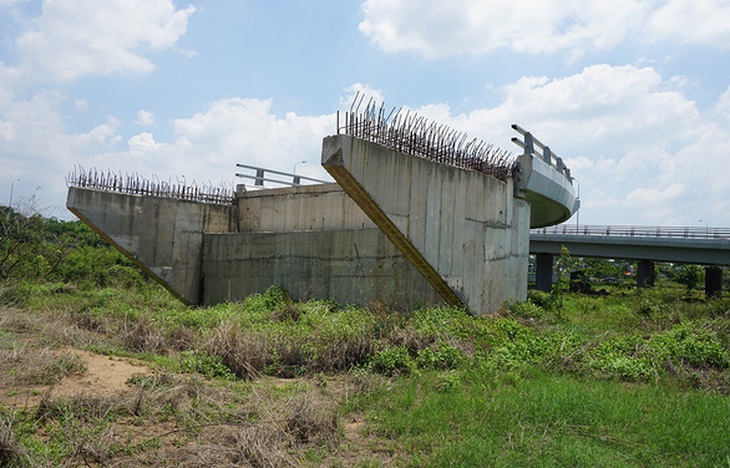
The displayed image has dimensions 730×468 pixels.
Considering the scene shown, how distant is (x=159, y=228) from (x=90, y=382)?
8.83 meters

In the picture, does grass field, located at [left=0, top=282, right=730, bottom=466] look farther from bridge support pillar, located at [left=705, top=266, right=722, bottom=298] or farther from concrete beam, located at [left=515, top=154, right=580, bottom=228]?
bridge support pillar, located at [left=705, top=266, right=722, bottom=298]

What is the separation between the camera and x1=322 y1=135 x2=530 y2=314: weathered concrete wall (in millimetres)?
8500

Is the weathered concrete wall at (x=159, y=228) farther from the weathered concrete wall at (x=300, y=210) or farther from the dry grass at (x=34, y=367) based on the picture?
the dry grass at (x=34, y=367)

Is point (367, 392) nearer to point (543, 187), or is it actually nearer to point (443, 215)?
point (443, 215)

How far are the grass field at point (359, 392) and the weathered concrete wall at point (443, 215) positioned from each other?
0.94m

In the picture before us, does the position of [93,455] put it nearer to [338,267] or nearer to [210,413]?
[210,413]

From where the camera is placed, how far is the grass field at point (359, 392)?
432cm

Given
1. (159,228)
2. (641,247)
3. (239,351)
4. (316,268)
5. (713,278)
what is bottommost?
(239,351)

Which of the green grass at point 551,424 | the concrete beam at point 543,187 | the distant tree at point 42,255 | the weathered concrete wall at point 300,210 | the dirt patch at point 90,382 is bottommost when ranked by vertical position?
the dirt patch at point 90,382

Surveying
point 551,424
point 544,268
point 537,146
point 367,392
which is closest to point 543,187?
point 537,146

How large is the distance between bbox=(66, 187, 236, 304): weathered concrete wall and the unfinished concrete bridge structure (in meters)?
0.03

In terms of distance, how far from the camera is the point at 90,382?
241 inches

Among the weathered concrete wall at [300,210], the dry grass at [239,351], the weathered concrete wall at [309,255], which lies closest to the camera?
the dry grass at [239,351]

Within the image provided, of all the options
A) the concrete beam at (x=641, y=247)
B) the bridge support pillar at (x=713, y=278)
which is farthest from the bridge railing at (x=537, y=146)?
the bridge support pillar at (x=713, y=278)
